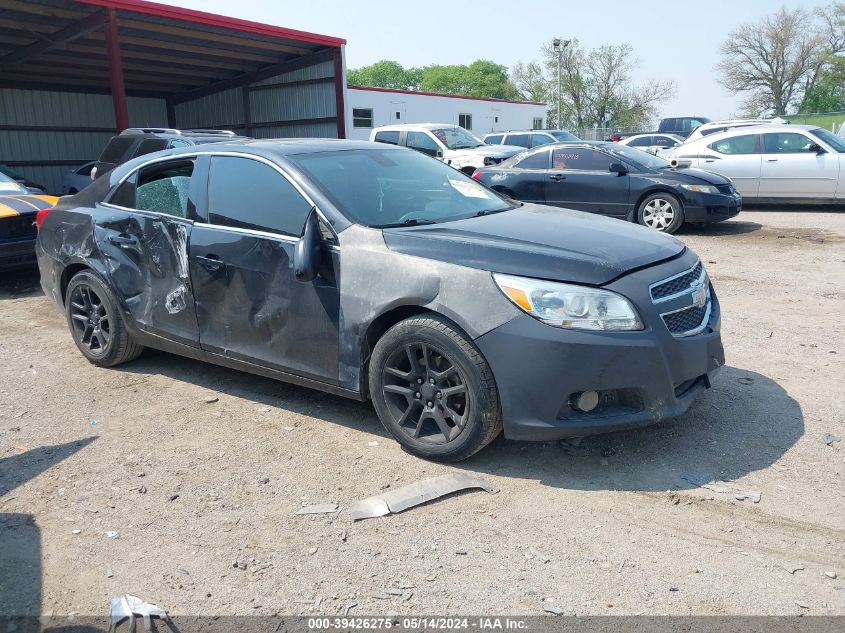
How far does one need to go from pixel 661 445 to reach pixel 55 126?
78.1 ft

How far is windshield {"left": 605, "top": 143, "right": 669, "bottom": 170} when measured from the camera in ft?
37.9

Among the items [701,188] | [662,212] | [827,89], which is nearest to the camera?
[701,188]

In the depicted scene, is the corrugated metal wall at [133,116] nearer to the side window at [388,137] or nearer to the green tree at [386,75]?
the side window at [388,137]

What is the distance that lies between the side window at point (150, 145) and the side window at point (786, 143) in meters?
10.7

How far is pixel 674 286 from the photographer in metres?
3.83

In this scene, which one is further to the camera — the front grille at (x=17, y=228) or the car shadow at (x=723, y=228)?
the car shadow at (x=723, y=228)

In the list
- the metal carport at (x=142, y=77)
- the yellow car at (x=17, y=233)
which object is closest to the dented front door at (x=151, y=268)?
the yellow car at (x=17, y=233)

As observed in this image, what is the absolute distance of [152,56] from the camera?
19.5 meters

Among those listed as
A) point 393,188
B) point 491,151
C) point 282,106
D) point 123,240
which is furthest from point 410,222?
point 282,106

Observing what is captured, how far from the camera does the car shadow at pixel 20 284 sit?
852 centimetres

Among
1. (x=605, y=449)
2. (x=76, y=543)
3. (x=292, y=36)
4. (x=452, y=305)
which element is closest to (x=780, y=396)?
(x=605, y=449)

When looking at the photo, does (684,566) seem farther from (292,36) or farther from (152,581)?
(292,36)

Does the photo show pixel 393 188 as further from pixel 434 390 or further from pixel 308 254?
pixel 434 390

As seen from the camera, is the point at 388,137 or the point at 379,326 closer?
the point at 379,326
